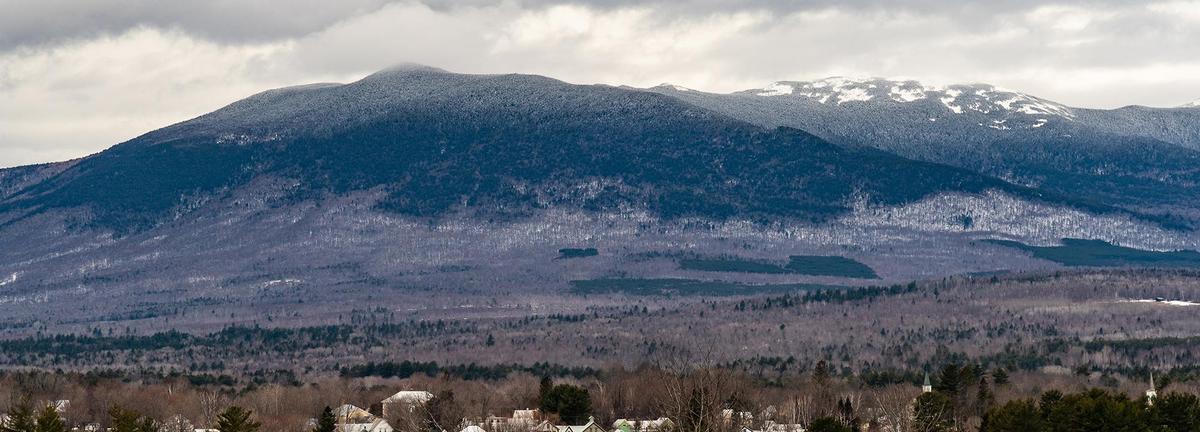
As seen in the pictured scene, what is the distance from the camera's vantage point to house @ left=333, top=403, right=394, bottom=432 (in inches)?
6019

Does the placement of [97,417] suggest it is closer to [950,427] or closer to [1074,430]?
[950,427]

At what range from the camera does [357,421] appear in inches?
6427

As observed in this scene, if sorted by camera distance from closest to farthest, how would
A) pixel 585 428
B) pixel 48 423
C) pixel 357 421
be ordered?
1. pixel 48 423
2. pixel 585 428
3. pixel 357 421

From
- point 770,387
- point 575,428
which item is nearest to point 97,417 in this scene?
point 575,428

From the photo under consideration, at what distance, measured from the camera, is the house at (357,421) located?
15288 centimetres

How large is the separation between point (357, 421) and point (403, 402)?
488cm

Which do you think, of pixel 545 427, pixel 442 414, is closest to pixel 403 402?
pixel 442 414

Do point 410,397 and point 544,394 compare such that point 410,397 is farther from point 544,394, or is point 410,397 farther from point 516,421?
point 516,421

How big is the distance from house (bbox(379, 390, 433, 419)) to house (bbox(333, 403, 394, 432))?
3.89ft

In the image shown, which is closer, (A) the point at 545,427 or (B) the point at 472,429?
(B) the point at 472,429

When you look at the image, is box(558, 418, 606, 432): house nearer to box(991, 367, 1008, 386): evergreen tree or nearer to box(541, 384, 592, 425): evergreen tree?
box(541, 384, 592, 425): evergreen tree

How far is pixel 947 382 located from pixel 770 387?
30.3m

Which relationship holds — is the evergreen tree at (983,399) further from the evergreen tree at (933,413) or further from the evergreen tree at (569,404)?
the evergreen tree at (569,404)

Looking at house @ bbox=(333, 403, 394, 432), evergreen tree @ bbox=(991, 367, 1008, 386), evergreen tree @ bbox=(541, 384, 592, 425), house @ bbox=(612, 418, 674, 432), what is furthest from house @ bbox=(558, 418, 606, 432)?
evergreen tree @ bbox=(991, 367, 1008, 386)
